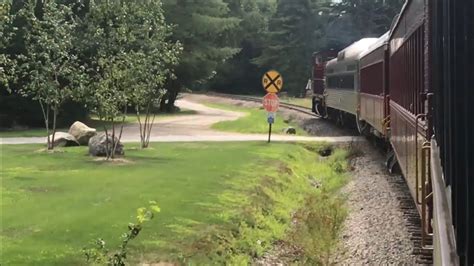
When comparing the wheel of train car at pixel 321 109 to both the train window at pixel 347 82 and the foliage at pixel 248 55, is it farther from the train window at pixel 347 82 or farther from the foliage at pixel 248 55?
the foliage at pixel 248 55

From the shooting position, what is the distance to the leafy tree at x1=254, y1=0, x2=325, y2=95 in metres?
69.0

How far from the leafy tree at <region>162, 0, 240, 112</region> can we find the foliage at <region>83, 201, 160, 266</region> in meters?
35.8

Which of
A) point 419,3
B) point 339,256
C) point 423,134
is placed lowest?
point 339,256

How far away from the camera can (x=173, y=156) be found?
20281 millimetres

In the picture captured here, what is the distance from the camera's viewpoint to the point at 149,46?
20.9 metres

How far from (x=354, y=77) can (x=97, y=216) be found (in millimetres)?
14737

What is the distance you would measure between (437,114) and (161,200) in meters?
7.96

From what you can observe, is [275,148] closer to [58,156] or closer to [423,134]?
[58,156]

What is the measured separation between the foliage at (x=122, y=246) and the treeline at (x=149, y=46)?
325 cm

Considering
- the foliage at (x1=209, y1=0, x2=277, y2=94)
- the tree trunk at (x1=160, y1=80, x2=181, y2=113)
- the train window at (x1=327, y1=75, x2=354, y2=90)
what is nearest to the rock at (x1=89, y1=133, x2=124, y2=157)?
the train window at (x1=327, y1=75, x2=354, y2=90)

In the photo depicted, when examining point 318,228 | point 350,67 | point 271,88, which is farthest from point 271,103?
point 318,228

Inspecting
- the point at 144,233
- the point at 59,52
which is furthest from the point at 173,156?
the point at 144,233

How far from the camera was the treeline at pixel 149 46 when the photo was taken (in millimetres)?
19391

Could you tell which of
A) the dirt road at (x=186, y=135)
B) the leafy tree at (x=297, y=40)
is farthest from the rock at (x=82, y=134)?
the leafy tree at (x=297, y=40)
